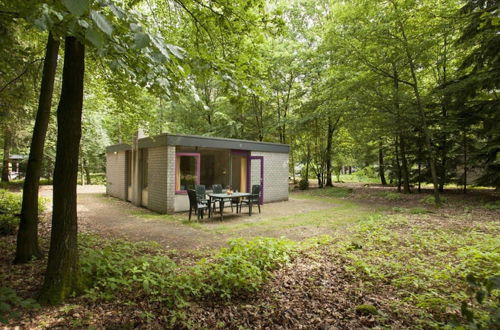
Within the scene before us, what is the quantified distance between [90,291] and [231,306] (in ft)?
4.65

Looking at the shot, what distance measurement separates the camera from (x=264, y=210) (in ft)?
33.5

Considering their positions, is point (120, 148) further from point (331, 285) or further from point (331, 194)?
point (331, 285)

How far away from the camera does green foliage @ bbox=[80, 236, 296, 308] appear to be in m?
2.69

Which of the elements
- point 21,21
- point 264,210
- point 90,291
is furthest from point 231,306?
point 264,210

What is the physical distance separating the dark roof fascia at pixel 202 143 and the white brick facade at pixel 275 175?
32cm

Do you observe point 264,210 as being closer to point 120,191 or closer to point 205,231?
point 205,231

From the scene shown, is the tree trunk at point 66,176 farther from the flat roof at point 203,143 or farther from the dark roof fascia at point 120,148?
the dark roof fascia at point 120,148

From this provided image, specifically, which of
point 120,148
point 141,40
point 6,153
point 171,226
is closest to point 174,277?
point 141,40

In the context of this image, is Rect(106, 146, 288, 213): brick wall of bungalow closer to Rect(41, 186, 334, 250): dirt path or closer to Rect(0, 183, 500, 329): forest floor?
Rect(41, 186, 334, 250): dirt path

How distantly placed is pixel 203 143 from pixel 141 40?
A: 8699 millimetres

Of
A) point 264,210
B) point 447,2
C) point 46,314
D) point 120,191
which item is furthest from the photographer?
point 120,191

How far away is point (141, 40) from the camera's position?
117 centimetres

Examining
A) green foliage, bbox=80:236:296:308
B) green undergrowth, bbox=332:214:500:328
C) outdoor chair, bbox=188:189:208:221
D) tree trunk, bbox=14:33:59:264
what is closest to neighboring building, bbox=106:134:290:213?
outdoor chair, bbox=188:189:208:221

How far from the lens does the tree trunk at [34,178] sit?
359cm
